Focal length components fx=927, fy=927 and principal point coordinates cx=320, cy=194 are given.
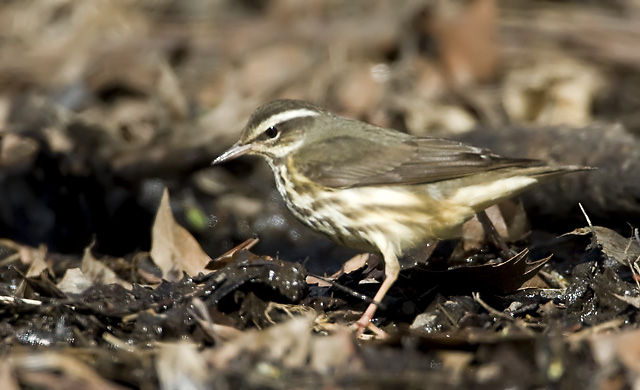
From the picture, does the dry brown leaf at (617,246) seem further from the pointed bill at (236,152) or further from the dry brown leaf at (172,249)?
the dry brown leaf at (172,249)

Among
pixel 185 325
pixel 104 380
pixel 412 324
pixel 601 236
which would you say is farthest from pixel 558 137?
pixel 104 380

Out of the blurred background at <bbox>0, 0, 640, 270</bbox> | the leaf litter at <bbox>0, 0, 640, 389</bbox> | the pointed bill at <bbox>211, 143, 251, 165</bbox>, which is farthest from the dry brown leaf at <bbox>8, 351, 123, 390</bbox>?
the blurred background at <bbox>0, 0, 640, 270</bbox>

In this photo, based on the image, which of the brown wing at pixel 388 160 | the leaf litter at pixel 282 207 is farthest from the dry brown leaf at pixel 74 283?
the brown wing at pixel 388 160

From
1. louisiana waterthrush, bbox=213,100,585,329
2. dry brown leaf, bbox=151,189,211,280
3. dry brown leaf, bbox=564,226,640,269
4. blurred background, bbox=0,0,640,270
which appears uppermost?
louisiana waterthrush, bbox=213,100,585,329

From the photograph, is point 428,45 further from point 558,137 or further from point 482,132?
point 558,137

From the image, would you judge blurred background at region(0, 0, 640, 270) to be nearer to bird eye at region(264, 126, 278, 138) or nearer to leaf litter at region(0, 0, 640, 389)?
leaf litter at region(0, 0, 640, 389)

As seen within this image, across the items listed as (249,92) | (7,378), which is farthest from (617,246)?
(249,92)
